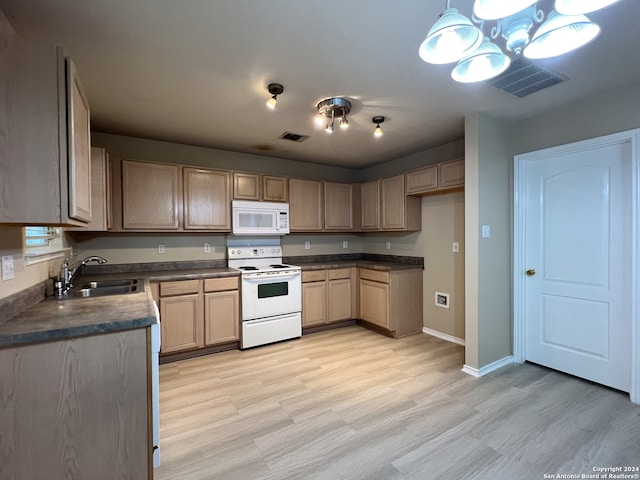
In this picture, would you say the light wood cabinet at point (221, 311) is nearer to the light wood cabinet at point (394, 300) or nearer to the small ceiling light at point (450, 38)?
the light wood cabinet at point (394, 300)

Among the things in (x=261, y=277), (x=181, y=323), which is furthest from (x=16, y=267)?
(x=261, y=277)

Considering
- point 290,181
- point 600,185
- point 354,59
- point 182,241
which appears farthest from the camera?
point 290,181

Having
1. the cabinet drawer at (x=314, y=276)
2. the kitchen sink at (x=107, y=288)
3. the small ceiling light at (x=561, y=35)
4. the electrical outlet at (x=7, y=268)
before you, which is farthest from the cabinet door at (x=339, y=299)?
the small ceiling light at (x=561, y=35)

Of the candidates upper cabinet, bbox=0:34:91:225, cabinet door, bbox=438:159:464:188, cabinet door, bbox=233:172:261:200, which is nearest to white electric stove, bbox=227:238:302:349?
cabinet door, bbox=233:172:261:200

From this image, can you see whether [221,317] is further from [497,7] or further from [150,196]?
[497,7]

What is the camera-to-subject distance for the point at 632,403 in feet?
7.31

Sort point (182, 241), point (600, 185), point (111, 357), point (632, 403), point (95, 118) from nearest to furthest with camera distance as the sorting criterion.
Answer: point (111, 357)
point (632, 403)
point (600, 185)
point (95, 118)
point (182, 241)

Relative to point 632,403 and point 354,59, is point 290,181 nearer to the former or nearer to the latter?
point 354,59

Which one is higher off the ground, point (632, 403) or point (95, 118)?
point (95, 118)

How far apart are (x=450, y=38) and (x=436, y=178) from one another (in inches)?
89.9

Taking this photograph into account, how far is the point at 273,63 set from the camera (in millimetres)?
1913

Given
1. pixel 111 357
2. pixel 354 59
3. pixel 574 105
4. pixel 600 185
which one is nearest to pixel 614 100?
pixel 574 105

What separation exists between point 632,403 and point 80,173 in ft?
12.8

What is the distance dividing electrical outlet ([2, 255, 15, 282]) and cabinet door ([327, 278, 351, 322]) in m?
3.08
